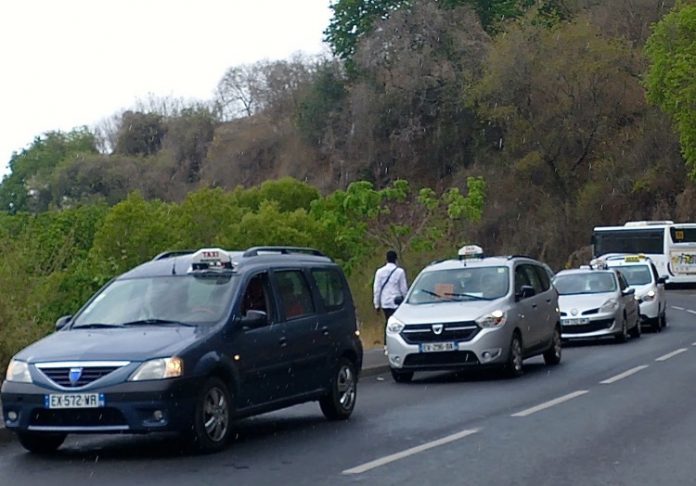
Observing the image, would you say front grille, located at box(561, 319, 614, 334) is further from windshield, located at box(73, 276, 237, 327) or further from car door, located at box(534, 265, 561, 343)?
windshield, located at box(73, 276, 237, 327)

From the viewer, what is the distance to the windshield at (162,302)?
471 inches

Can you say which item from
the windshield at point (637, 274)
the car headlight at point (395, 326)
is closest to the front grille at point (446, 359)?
the car headlight at point (395, 326)

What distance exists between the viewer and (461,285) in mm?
19594

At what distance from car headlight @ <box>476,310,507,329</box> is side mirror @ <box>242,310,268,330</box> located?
6634mm

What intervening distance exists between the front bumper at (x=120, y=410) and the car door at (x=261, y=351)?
3.03 ft

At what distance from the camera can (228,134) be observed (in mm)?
96000

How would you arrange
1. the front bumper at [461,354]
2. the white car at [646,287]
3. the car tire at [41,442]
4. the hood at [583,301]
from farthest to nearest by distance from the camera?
the white car at [646,287], the hood at [583,301], the front bumper at [461,354], the car tire at [41,442]

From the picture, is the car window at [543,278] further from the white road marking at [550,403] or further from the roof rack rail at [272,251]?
the roof rack rail at [272,251]

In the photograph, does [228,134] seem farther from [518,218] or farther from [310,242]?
[310,242]

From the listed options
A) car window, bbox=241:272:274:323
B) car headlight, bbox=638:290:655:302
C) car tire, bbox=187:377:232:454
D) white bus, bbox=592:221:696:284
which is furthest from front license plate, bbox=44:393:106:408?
white bus, bbox=592:221:696:284

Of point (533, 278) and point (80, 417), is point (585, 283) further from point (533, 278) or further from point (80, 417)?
point (80, 417)

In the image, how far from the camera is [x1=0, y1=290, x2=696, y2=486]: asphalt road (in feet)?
33.0

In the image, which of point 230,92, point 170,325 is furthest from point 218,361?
point 230,92

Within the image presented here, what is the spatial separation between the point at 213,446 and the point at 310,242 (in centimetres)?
2857
